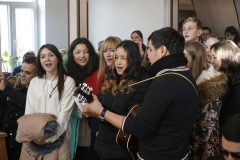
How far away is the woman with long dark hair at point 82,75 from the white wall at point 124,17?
204 cm

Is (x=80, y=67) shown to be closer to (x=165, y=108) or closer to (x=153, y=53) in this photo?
(x=153, y=53)

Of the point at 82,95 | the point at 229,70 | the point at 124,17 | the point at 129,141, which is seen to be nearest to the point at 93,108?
the point at 82,95

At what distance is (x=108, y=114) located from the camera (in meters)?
1.41

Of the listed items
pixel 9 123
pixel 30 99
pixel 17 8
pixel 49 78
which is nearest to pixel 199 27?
pixel 49 78

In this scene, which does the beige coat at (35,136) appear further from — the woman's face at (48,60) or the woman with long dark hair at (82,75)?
the woman's face at (48,60)

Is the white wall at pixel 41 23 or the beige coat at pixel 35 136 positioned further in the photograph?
the white wall at pixel 41 23

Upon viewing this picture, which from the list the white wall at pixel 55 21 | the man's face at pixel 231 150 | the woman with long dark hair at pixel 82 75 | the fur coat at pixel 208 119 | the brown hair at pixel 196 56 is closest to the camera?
the man's face at pixel 231 150

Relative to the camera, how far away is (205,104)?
6.39 ft

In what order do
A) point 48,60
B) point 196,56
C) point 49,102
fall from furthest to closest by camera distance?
point 48,60 → point 49,102 → point 196,56

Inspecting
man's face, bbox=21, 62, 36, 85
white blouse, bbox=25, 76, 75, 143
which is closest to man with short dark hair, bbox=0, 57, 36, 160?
man's face, bbox=21, 62, 36, 85

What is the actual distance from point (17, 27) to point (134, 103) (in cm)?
556

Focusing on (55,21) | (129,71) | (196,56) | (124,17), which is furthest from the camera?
(55,21)

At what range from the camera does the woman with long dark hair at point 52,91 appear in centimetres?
223

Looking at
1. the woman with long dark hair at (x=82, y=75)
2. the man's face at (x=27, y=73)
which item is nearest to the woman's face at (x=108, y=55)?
the woman with long dark hair at (x=82, y=75)
